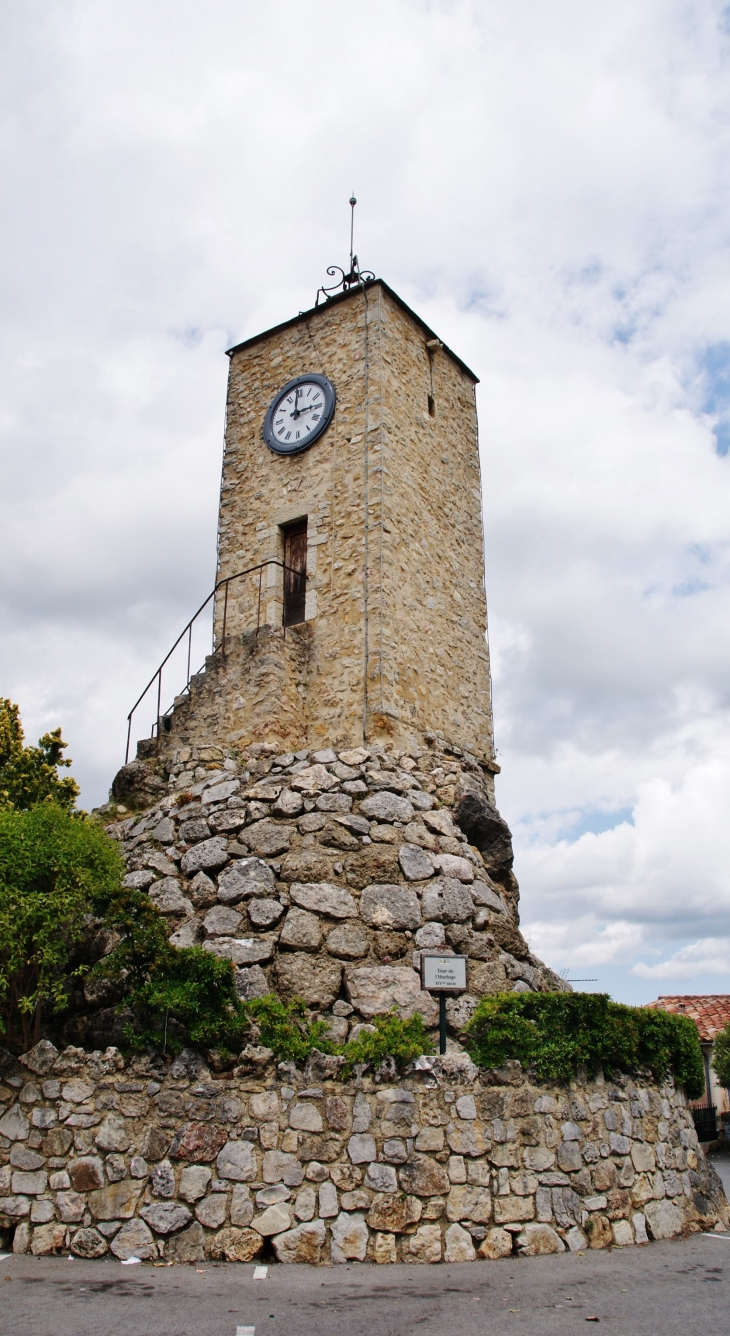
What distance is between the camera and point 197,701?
13.9 metres

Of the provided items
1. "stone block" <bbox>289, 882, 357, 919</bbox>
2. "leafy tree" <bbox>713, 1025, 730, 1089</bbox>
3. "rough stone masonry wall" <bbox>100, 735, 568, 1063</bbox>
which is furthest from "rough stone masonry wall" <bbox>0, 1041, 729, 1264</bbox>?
"leafy tree" <bbox>713, 1025, 730, 1089</bbox>

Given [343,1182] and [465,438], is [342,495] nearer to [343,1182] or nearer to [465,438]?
[465,438]

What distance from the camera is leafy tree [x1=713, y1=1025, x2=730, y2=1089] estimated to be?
24594 millimetres

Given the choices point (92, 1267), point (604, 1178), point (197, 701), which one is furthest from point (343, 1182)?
point (197, 701)

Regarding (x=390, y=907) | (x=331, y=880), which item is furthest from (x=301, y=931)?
(x=390, y=907)

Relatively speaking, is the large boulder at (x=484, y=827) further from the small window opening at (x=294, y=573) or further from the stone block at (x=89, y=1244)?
the stone block at (x=89, y=1244)

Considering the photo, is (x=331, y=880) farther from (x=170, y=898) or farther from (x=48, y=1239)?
(x=48, y=1239)

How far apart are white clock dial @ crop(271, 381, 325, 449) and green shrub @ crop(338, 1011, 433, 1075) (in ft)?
32.6

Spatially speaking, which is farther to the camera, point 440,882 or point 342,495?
point 342,495

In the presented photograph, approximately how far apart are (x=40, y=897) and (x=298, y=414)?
33.8 feet

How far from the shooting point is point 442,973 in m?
8.63

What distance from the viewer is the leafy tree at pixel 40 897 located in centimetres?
794

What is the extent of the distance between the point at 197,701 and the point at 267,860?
3.99 m

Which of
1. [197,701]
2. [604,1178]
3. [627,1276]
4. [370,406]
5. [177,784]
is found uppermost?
[370,406]
